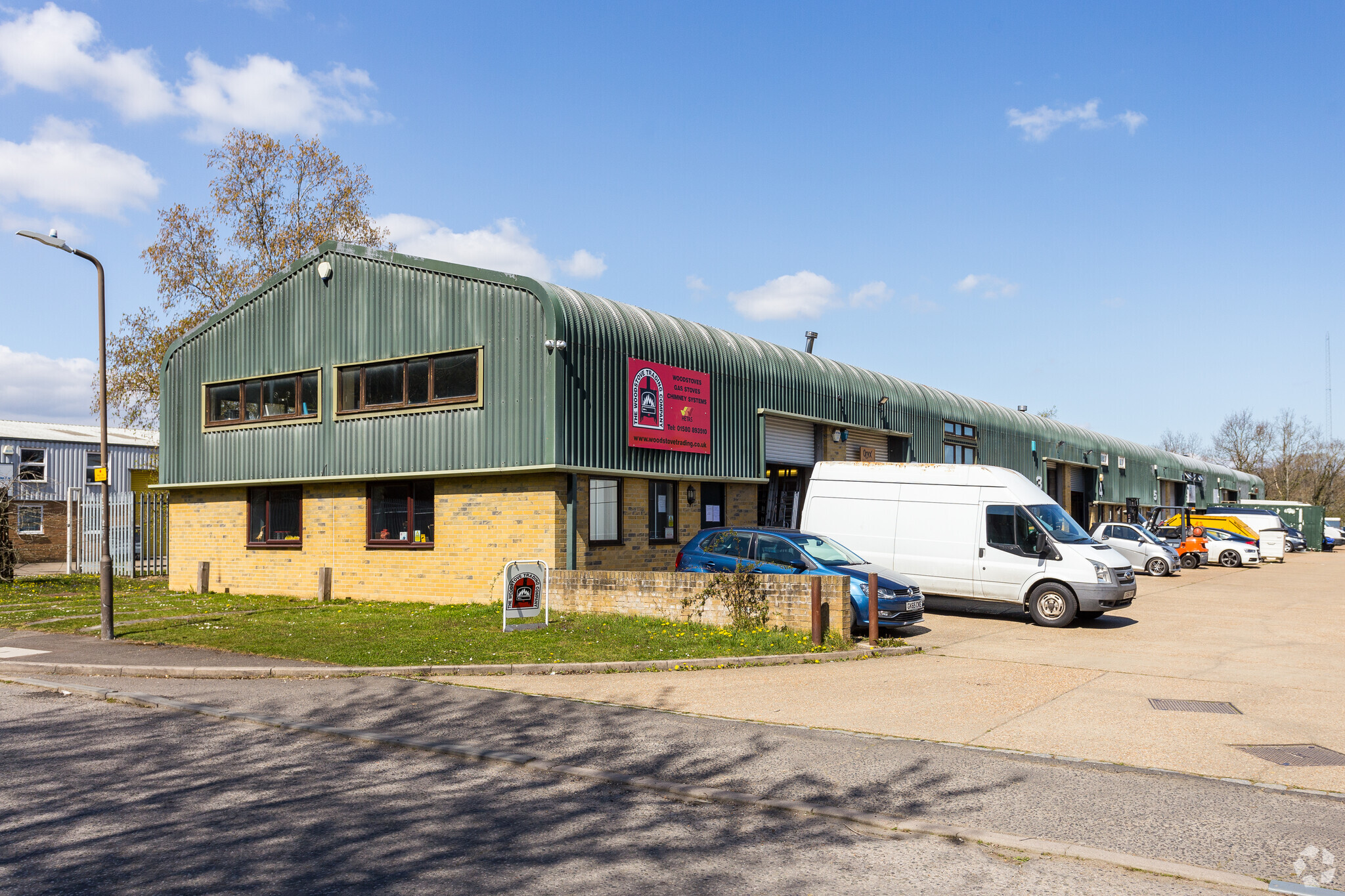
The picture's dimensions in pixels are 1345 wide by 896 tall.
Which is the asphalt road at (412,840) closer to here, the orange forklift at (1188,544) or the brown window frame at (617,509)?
the brown window frame at (617,509)

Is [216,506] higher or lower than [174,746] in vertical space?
higher

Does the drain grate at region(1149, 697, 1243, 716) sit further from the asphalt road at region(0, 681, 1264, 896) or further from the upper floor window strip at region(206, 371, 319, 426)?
the upper floor window strip at region(206, 371, 319, 426)

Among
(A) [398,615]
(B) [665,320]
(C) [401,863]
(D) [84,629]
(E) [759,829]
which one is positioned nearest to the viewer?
(C) [401,863]

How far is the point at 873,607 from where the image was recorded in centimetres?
1418

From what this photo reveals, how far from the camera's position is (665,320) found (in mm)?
21359

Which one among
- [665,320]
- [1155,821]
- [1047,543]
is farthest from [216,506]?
[1155,821]

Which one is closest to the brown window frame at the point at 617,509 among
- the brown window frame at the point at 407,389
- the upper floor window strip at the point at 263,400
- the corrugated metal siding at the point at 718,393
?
the corrugated metal siding at the point at 718,393

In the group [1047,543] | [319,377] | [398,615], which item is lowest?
[398,615]

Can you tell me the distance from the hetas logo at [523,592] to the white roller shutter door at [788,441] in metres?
10.1

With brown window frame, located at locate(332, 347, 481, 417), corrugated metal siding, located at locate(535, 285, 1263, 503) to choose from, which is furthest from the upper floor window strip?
corrugated metal siding, located at locate(535, 285, 1263, 503)

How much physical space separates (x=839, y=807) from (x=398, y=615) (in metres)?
12.2

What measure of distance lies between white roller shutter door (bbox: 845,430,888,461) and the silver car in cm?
753

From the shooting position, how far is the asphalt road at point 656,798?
5.52m

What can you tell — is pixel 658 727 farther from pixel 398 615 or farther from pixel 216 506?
pixel 216 506
